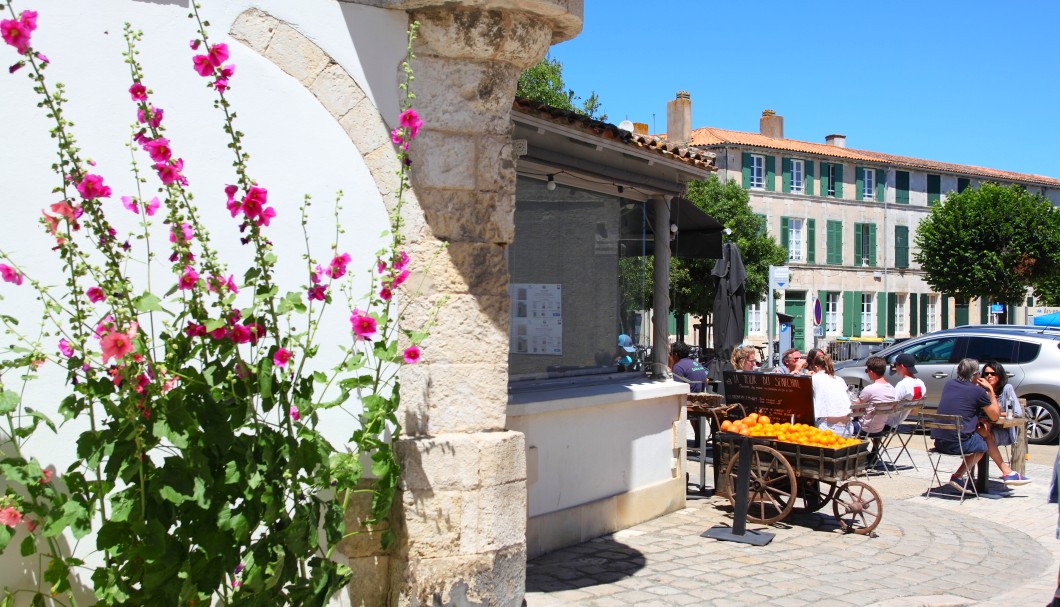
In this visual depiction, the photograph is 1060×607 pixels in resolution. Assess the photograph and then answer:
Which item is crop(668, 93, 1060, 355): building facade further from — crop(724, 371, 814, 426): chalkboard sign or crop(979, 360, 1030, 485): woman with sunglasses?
crop(724, 371, 814, 426): chalkboard sign

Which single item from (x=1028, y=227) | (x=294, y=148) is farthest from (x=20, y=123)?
(x=1028, y=227)

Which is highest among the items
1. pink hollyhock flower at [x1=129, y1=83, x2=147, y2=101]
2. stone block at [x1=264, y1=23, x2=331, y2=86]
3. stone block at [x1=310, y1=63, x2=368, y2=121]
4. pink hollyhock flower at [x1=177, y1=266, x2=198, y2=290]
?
stone block at [x1=264, y1=23, x2=331, y2=86]

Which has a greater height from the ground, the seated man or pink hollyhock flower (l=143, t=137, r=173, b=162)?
pink hollyhock flower (l=143, t=137, r=173, b=162)

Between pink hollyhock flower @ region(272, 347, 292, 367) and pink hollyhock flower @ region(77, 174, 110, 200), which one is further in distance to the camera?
pink hollyhock flower @ region(272, 347, 292, 367)

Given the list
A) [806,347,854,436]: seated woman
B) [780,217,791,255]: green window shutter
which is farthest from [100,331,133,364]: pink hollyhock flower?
[780,217,791,255]: green window shutter

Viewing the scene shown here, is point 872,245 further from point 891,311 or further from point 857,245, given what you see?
point 891,311

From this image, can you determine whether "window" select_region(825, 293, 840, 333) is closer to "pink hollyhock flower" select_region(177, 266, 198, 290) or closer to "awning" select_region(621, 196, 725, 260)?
"awning" select_region(621, 196, 725, 260)

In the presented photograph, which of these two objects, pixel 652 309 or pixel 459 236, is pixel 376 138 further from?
pixel 652 309

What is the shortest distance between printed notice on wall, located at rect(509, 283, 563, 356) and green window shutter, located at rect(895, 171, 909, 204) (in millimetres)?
40931

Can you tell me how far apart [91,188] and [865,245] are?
43.9 meters

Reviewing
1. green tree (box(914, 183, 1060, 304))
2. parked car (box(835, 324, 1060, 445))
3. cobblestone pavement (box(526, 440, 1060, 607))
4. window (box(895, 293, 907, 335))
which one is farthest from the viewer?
window (box(895, 293, 907, 335))

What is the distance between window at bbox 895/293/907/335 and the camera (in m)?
44.6

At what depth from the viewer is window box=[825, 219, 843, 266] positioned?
140 ft

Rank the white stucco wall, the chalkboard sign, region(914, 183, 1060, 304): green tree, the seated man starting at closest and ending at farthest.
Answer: the white stucco wall, the chalkboard sign, the seated man, region(914, 183, 1060, 304): green tree
